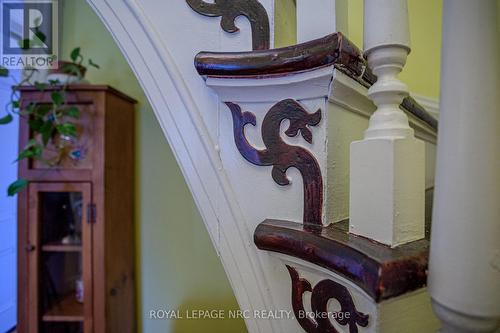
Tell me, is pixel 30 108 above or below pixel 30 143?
above

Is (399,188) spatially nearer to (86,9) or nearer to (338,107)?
(338,107)

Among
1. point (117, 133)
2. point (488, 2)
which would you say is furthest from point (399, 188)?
point (117, 133)

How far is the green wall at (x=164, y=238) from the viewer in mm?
1325

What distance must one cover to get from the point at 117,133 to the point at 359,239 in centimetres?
121

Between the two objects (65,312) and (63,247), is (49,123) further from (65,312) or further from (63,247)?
(65,312)

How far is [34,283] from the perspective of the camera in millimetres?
1134

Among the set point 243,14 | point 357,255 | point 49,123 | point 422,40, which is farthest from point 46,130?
point 422,40

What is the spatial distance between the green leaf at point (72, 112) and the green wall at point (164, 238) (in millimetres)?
306

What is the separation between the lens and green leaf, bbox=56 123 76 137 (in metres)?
1.08

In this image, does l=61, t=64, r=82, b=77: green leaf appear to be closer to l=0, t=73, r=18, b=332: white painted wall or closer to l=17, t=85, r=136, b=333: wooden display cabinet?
l=17, t=85, r=136, b=333: wooden display cabinet

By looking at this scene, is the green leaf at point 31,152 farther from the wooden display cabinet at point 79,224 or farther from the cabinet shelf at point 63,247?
the cabinet shelf at point 63,247

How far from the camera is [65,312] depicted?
1171mm

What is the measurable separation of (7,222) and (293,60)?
260 cm

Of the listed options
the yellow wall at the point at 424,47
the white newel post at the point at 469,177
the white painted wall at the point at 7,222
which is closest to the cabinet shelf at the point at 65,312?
the white painted wall at the point at 7,222
